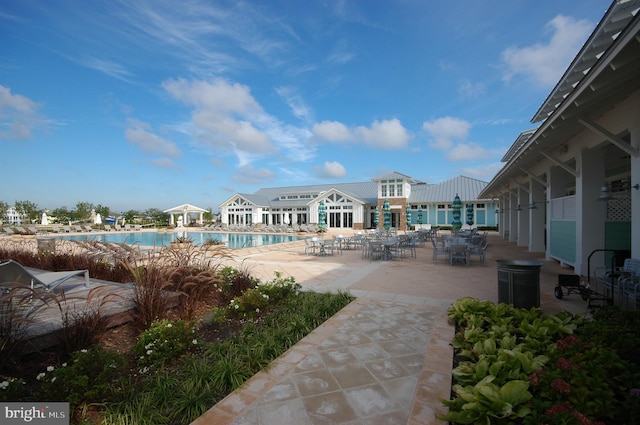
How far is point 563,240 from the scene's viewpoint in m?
8.80

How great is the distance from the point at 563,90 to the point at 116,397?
11538 mm

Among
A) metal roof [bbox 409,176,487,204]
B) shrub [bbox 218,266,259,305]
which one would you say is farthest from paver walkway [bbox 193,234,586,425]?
metal roof [bbox 409,176,487,204]

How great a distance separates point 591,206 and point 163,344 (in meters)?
9.29

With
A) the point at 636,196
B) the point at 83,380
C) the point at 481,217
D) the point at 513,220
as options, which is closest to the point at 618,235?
the point at 636,196

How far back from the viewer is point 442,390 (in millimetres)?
2590

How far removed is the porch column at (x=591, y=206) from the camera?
7.26 meters

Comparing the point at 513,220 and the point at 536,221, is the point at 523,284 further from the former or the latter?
the point at 513,220

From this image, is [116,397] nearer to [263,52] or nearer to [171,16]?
[171,16]

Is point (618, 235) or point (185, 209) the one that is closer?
point (618, 235)

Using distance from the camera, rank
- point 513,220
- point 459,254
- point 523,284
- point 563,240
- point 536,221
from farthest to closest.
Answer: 1. point 513,220
2. point 536,221
3. point 459,254
4. point 563,240
5. point 523,284

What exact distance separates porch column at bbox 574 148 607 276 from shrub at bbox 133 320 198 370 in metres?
8.72

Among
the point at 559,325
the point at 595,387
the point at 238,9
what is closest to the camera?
the point at 595,387

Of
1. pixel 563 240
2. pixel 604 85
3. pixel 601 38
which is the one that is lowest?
pixel 563 240

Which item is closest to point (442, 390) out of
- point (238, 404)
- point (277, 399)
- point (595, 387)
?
point (595, 387)
